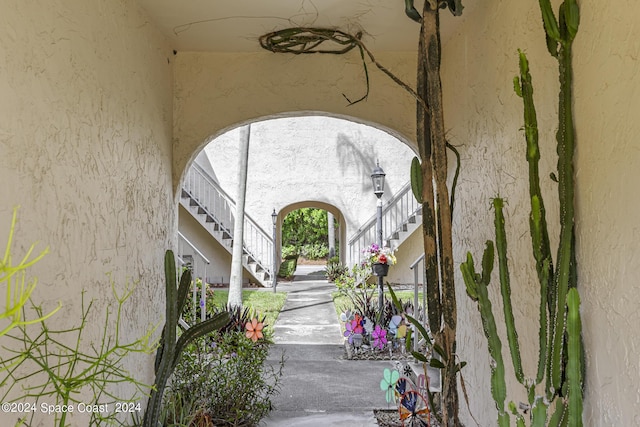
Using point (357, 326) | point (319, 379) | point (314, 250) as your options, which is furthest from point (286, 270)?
point (319, 379)

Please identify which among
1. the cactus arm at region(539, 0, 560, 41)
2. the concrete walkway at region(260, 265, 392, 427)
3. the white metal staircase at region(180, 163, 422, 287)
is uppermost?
the white metal staircase at region(180, 163, 422, 287)

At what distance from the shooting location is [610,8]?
69.2 inches

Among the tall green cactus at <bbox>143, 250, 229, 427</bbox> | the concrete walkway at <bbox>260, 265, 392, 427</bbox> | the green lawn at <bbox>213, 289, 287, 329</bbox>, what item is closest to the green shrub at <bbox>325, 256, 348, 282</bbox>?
the green lawn at <bbox>213, 289, 287, 329</bbox>

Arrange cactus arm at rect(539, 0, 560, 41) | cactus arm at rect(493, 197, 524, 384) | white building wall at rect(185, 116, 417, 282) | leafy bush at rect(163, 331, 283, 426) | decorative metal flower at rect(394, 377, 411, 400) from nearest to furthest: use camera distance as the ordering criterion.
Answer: cactus arm at rect(539, 0, 560, 41)
cactus arm at rect(493, 197, 524, 384)
leafy bush at rect(163, 331, 283, 426)
decorative metal flower at rect(394, 377, 411, 400)
white building wall at rect(185, 116, 417, 282)

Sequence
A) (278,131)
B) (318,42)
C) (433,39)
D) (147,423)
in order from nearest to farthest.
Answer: (433,39)
(147,423)
(318,42)
(278,131)

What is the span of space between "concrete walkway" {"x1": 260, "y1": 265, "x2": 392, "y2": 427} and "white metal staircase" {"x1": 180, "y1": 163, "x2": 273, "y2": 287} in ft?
11.3

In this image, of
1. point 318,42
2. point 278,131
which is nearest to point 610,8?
point 318,42

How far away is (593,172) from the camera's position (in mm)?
1885

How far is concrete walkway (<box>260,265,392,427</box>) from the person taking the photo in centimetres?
409

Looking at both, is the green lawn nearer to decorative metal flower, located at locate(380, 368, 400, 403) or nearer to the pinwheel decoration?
the pinwheel decoration

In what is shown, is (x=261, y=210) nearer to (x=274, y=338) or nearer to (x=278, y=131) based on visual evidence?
(x=278, y=131)

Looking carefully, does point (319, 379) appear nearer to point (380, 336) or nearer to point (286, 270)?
point (380, 336)

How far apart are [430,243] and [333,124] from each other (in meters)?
10.3

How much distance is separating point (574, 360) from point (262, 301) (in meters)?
8.75
